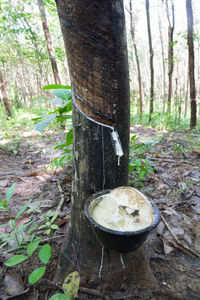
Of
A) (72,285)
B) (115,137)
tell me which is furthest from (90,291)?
(115,137)

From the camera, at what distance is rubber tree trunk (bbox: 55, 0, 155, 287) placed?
91cm

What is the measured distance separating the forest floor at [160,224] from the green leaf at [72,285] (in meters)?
0.10

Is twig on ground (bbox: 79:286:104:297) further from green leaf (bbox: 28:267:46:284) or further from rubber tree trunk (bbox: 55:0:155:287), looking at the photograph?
green leaf (bbox: 28:267:46:284)

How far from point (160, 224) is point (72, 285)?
36.8 inches

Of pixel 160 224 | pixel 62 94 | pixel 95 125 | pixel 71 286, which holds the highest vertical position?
pixel 62 94

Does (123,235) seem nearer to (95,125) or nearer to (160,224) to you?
(95,125)

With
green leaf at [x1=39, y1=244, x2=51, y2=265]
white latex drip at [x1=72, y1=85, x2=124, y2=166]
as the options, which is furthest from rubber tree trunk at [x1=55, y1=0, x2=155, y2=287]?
green leaf at [x1=39, y1=244, x2=51, y2=265]

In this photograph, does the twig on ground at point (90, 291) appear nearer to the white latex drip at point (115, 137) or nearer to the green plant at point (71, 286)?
the green plant at point (71, 286)

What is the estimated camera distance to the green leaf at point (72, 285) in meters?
1.04

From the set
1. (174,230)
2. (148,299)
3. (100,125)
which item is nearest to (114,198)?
(100,125)

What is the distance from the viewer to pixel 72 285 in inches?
42.1

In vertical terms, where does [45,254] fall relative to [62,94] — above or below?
below

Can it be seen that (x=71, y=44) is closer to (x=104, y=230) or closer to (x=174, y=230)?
(x=104, y=230)

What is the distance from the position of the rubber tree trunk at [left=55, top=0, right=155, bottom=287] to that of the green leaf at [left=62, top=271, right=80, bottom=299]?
4.0 inches
